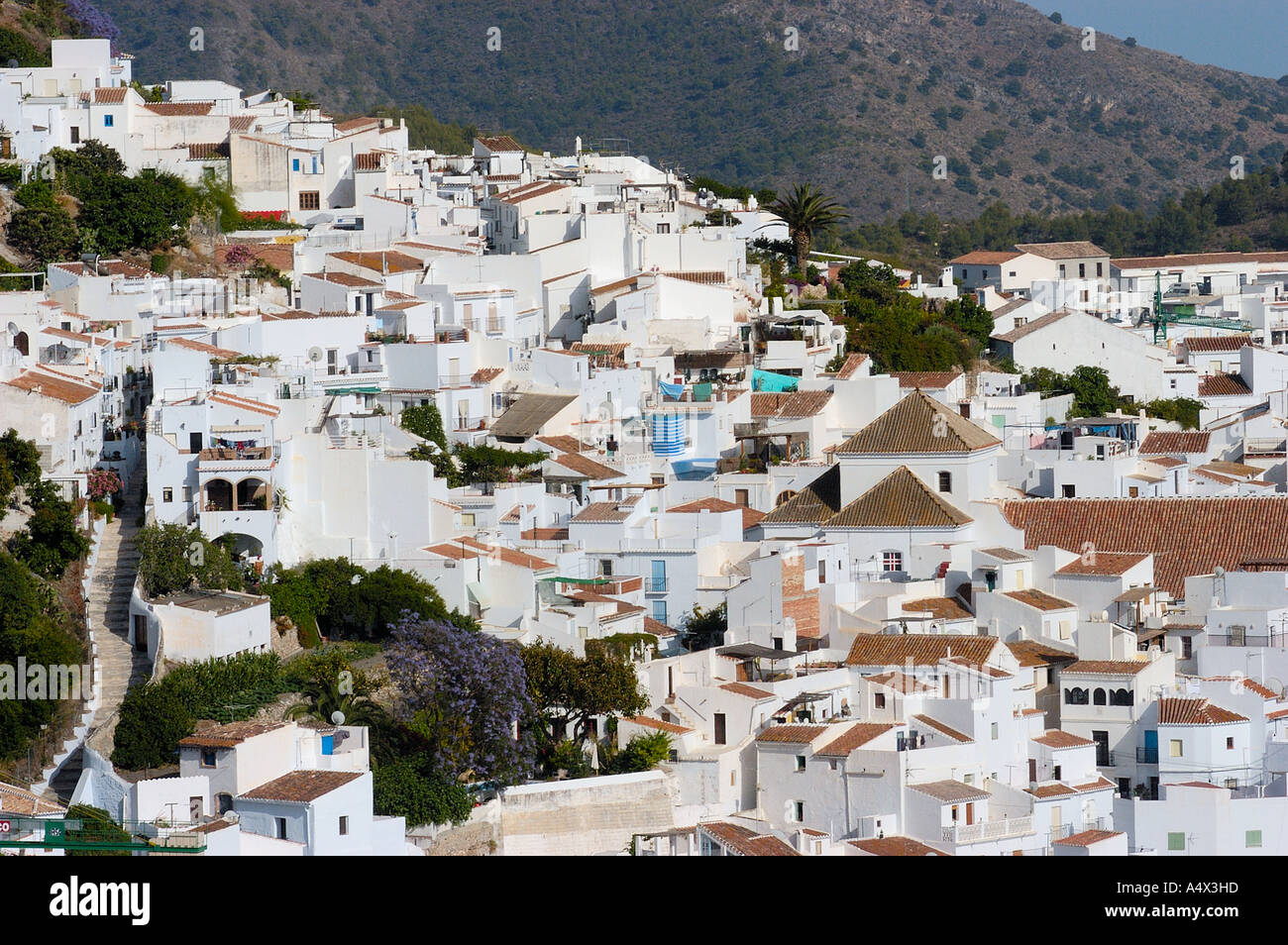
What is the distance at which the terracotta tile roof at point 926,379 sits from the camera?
42969 millimetres

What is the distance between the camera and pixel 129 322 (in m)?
37.7

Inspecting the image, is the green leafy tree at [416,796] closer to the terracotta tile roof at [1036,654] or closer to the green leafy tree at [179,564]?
the green leafy tree at [179,564]

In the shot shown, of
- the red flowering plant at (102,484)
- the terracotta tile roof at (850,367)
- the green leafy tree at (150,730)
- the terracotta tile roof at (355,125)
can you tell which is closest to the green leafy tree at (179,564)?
the green leafy tree at (150,730)

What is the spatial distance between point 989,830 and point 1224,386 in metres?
28.1

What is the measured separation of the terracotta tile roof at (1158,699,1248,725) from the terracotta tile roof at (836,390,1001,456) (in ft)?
22.9

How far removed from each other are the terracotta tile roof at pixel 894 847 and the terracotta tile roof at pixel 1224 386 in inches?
1111

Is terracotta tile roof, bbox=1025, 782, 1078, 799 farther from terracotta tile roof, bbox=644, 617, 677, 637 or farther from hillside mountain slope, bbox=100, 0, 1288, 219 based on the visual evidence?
hillside mountain slope, bbox=100, 0, 1288, 219

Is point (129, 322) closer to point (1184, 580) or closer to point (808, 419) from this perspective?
point (808, 419)

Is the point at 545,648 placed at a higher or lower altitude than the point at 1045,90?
lower

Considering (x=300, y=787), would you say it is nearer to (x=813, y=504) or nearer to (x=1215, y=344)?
(x=813, y=504)

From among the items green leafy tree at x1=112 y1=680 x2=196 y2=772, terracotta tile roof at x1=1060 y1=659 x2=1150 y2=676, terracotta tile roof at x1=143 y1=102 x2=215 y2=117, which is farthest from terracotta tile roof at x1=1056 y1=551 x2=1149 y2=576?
terracotta tile roof at x1=143 y1=102 x2=215 y2=117

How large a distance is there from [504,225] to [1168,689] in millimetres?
21848
